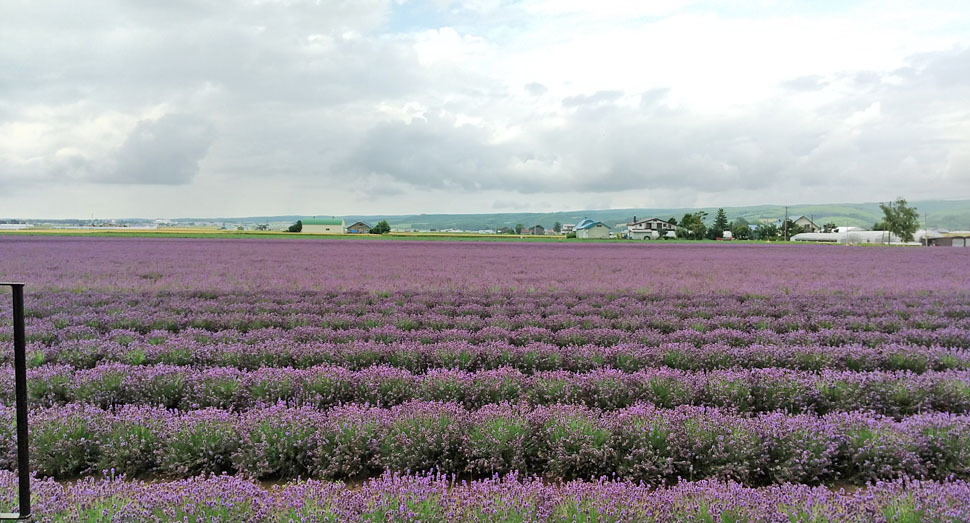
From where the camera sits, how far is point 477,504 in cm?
329

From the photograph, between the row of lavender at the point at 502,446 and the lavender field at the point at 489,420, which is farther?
the row of lavender at the point at 502,446

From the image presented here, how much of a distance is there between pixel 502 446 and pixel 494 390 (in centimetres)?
150

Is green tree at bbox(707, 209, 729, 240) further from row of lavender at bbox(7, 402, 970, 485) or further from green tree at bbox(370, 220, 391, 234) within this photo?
row of lavender at bbox(7, 402, 970, 485)

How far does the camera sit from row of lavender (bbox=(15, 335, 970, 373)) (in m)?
7.46

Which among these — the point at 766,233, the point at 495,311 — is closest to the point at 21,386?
the point at 495,311

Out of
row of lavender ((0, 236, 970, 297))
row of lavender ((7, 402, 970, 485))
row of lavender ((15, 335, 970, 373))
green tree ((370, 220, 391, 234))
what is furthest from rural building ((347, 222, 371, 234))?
row of lavender ((7, 402, 970, 485))

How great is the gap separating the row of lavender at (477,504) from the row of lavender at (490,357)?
3.82 m

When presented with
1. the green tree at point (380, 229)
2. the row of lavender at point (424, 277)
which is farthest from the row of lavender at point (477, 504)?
the green tree at point (380, 229)

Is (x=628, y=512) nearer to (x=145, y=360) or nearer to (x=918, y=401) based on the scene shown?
(x=918, y=401)

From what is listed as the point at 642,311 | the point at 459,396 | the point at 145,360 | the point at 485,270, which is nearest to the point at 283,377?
the point at 459,396

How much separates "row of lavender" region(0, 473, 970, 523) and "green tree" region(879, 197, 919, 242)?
102005mm

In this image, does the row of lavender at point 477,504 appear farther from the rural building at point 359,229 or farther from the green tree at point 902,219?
the green tree at point 902,219

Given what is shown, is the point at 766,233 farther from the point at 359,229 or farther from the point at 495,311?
the point at 495,311

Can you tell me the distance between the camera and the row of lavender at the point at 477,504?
317 cm
